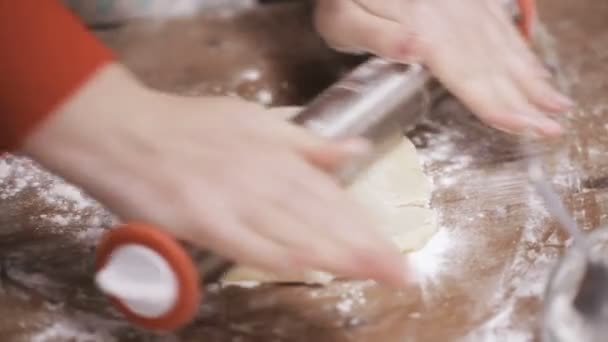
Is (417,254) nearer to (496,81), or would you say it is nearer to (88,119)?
(496,81)

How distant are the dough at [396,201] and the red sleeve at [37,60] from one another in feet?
0.61

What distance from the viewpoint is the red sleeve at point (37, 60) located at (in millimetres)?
545

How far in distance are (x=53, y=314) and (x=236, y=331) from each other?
140mm

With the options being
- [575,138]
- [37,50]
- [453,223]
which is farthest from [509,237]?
[37,50]

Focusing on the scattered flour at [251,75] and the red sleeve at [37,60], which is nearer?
the red sleeve at [37,60]

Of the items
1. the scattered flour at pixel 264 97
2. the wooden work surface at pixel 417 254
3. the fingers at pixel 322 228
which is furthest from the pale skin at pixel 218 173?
the scattered flour at pixel 264 97

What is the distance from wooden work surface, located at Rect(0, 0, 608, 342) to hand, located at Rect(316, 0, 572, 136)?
0.18 feet

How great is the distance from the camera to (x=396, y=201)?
0.69m

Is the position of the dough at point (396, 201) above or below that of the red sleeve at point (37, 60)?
below

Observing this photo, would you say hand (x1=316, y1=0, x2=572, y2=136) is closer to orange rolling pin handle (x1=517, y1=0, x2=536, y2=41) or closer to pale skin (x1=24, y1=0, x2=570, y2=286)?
orange rolling pin handle (x1=517, y1=0, x2=536, y2=41)

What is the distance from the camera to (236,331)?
606 mm

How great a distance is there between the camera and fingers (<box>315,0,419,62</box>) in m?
0.71

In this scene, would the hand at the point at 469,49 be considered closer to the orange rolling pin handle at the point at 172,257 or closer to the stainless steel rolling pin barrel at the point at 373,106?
the stainless steel rolling pin barrel at the point at 373,106

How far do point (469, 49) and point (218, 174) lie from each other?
30cm
